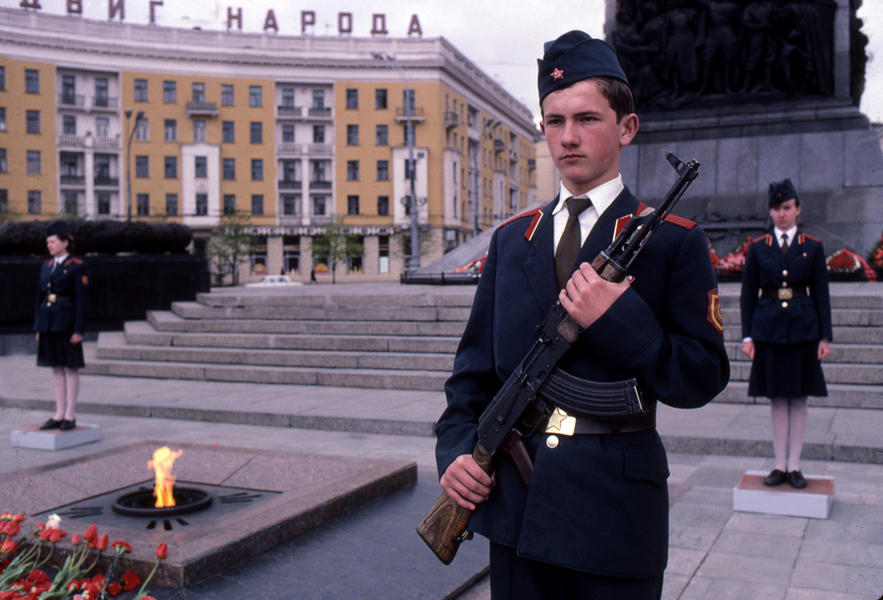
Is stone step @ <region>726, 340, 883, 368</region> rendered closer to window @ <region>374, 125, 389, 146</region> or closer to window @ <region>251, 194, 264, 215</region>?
window @ <region>374, 125, 389, 146</region>

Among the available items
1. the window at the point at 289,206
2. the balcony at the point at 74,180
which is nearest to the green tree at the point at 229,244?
the window at the point at 289,206

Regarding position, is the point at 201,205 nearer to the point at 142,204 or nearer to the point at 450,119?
the point at 142,204

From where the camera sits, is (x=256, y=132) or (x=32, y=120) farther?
(x=256, y=132)

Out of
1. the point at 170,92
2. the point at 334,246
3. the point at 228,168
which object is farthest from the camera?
the point at 228,168

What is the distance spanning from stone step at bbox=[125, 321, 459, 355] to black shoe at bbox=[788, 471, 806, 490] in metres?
5.96

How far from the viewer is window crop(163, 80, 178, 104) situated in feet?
198

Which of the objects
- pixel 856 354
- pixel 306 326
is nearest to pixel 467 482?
pixel 856 354

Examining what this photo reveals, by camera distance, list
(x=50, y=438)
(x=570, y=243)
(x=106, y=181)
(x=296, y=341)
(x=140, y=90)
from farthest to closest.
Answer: (x=106, y=181) < (x=140, y=90) < (x=296, y=341) < (x=50, y=438) < (x=570, y=243)

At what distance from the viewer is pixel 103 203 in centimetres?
6028

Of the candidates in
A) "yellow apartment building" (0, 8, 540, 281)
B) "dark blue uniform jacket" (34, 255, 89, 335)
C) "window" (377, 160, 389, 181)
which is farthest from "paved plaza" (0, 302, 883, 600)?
"window" (377, 160, 389, 181)

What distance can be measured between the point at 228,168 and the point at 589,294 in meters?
63.9

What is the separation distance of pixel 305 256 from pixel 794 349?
6044cm

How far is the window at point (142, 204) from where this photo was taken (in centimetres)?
6000

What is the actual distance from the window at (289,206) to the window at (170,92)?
10.6 meters
